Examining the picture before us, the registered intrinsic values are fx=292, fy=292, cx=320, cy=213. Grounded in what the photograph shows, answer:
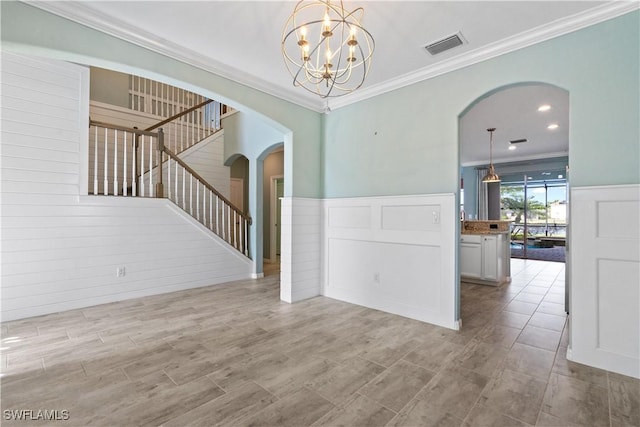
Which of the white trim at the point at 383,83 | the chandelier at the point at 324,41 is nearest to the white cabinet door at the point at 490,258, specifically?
the white trim at the point at 383,83

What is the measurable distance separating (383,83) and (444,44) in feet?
2.97

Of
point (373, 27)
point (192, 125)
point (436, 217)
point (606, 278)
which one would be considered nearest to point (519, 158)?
point (436, 217)

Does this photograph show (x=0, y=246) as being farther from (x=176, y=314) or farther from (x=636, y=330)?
(x=636, y=330)

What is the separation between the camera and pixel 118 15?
2.41m

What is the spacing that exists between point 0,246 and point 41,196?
26.1 inches

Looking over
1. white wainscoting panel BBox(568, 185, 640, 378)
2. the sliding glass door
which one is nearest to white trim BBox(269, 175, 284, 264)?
white wainscoting panel BBox(568, 185, 640, 378)

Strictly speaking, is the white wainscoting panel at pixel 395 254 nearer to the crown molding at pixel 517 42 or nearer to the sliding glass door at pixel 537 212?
the crown molding at pixel 517 42

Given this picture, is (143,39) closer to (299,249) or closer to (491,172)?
(299,249)

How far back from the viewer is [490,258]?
16.3 feet

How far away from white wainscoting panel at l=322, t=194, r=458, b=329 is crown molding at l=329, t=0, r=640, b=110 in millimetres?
1361

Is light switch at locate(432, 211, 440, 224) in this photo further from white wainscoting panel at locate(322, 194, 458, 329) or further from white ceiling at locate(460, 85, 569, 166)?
white ceiling at locate(460, 85, 569, 166)

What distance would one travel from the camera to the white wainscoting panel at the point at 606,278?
7.07ft

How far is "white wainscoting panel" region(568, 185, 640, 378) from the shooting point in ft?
7.07

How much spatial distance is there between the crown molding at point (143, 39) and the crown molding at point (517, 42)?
1.50 m
